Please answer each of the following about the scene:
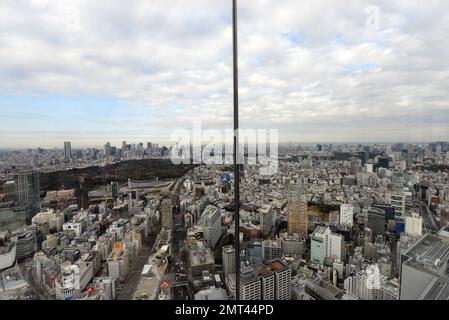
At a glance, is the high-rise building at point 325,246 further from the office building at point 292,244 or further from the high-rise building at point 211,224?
the high-rise building at point 211,224

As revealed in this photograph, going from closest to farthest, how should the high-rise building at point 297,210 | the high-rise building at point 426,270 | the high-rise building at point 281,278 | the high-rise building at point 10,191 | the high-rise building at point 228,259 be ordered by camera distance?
the high-rise building at point 426,270
the high-rise building at point 281,278
the high-rise building at point 228,259
the high-rise building at point 10,191
the high-rise building at point 297,210

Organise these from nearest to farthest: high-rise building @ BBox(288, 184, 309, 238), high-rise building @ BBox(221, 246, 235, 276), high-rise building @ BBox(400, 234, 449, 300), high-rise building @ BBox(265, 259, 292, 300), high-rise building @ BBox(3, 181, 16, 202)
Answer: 1. high-rise building @ BBox(400, 234, 449, 300)
2. high-rise building @ BBox(265, 259, 292, 300)
3. high-rise building @ BBox(221, 246, 235, 276)
4. high-rise building @ BBox(3, 181, 16, 202)
5. high-rise building @ BBox(288, 184, 309, 238)

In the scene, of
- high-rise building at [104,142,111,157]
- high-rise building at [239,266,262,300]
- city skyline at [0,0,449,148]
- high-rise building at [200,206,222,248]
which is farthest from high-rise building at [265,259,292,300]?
high-rise building at [104,142,111,157]

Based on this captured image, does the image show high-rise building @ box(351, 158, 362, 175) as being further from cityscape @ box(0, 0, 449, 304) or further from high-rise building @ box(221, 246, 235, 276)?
high-rise building @ box(221, 246, 235, 276)

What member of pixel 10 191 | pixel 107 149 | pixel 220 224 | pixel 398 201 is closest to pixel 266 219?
pixel 220 224

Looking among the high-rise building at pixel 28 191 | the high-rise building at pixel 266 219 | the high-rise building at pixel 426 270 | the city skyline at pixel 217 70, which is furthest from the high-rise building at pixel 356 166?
the high-rise building at pixel 28 191

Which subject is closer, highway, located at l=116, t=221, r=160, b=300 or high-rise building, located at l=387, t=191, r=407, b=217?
highway, located at l=116, t=221, r=160, b=300

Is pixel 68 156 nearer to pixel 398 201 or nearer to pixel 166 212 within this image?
pixel 166 212

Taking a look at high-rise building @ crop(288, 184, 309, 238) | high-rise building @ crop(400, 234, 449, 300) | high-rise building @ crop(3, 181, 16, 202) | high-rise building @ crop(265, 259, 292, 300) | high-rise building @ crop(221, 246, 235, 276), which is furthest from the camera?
high-rise building @ crop(288, 184, 309, 238)
